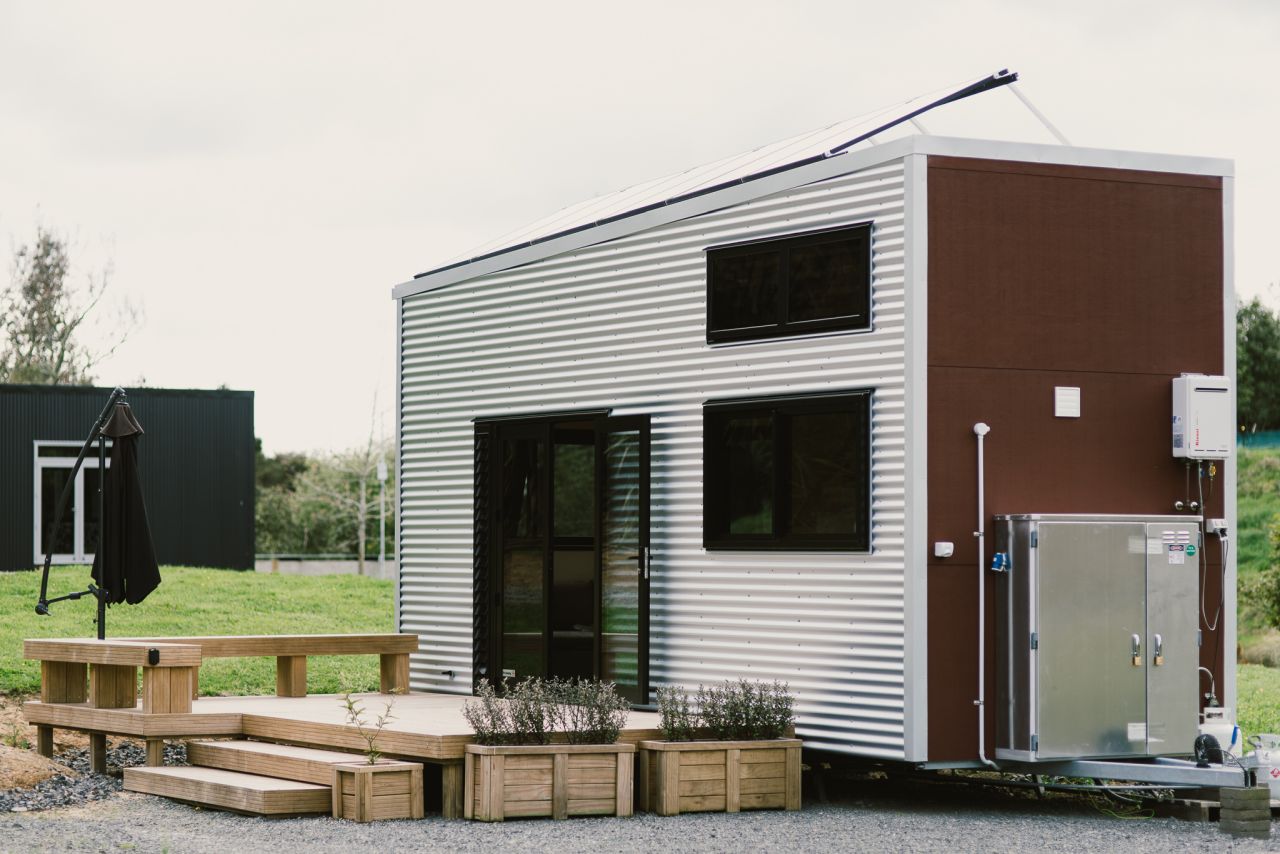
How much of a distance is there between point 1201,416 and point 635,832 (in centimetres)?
385

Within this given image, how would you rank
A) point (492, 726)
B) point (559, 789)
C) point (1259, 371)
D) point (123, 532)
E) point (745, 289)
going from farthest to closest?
point (1259, 371) → point (123, 532) → point (745, 289) → point (492, 726) → point (559, 789)

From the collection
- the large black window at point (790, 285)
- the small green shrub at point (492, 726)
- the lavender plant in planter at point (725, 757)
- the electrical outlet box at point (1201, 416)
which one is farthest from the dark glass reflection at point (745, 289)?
the small green shrub at point (492, 726)

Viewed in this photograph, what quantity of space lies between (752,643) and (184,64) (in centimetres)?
794

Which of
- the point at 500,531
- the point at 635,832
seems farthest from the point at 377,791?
the point at 500,531

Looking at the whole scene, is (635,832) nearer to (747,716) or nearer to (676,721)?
(676,721)

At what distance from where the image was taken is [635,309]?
10070mm

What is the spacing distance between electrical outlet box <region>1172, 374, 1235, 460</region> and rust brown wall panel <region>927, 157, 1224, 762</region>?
9 centimetres

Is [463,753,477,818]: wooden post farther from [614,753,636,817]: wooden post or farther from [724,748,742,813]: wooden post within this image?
[724,748,742,813]: wooden post

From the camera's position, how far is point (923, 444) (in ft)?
27.2

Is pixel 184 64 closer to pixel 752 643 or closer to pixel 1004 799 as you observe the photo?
pixel 752 643

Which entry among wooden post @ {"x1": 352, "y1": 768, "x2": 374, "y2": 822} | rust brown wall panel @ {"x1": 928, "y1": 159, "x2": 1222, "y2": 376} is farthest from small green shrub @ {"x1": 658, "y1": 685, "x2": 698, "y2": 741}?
rust brown wall panel @ {"x1": 928, "y1": 159, "x2": 1222, "y2": 376}

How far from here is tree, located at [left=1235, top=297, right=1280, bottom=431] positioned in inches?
1176

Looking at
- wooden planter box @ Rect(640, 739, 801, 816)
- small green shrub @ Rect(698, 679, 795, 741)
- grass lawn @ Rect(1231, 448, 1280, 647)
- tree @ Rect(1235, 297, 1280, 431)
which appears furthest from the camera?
tree @ Rect(1235, 297, 1280, 431)

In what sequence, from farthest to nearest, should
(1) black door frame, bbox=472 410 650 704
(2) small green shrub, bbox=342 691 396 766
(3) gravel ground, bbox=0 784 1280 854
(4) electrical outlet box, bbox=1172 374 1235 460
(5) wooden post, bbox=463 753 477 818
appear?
(1) black door frame, bbox=472 410 650 704 → (4) electrical outlet box, bbox=1172 374 1235 460 → (2) small green shrub, bbox=342 691 396 766 → (5) wooden post, bbox=463 753 477 818 → (3) gravel ground, bbox=0 784 1280 854
